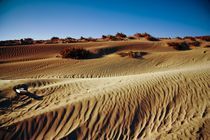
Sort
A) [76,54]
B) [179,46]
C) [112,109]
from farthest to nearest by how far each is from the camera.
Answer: [179,46]
[76,54]
[112,109]

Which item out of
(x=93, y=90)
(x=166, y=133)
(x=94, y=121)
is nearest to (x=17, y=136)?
(x=94, y=121)

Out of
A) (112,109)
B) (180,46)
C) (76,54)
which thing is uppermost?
(180,46)

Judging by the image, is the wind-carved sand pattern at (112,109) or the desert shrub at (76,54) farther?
the desert shrub at (76,54)

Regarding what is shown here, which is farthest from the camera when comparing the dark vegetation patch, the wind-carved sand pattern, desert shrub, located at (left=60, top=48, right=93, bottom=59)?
the dark vegetation patch

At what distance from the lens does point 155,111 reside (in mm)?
6074

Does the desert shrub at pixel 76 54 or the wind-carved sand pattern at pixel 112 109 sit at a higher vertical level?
the desert shrub at pixel 76 54

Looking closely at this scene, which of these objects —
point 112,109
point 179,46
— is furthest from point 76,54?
point 179,46

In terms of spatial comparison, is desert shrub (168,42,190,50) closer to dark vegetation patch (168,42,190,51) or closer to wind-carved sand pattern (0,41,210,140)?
dark vegetation patch (168,42,190,51)

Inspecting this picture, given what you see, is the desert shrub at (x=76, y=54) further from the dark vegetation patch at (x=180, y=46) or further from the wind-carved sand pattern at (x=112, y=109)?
the dark vegetation patch at (x=180, y=46)

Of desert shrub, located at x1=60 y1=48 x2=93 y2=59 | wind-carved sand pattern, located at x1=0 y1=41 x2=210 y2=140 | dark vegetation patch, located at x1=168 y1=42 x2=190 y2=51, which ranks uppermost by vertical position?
dark vegetation patch, located at x1=168 y1=42 x2=190 y2=51

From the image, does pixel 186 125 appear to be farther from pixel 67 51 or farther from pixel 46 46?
pixel 46 46

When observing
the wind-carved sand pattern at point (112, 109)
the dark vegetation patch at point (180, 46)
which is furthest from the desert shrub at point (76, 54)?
the dark vegetation patch at point (180, 46)

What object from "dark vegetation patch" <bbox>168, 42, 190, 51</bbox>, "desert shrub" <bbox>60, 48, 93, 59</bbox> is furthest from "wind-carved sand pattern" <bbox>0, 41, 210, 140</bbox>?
"dark vegetation patch" <bbox>168, 42, 190, 51</bbox>

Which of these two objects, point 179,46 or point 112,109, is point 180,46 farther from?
point 112,109
